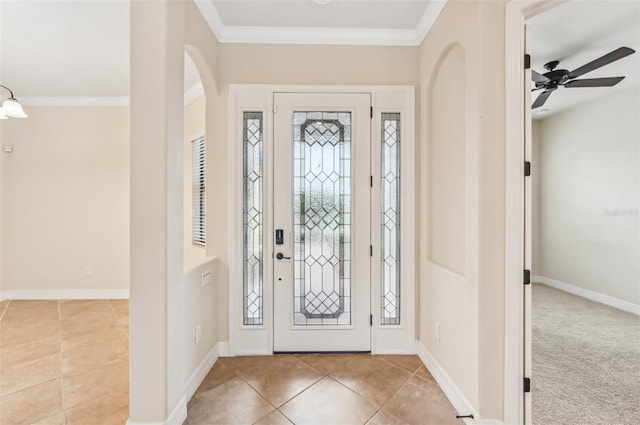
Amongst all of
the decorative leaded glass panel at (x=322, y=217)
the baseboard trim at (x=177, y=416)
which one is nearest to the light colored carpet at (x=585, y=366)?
the decorative leaded glass panel at (x=322, y=217)

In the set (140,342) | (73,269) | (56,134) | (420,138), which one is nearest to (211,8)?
(420,138)

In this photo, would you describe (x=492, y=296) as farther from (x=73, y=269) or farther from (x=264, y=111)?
(x=73, y=269)

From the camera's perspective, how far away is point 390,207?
8.59 feet

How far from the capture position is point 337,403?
1972mm

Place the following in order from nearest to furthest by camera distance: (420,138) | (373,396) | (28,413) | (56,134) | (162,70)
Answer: (162,70) → (28,413) → (373,396) → (420,138) → (56,134)

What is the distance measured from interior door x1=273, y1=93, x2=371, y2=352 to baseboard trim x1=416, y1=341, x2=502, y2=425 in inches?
19.3

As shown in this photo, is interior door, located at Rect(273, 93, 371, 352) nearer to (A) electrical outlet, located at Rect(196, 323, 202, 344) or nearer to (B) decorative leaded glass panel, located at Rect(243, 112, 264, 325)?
(B) decorative leaded glass panel, located at Rect(243, 112, 264, 325)

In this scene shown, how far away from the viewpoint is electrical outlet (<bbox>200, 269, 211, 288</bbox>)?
7.48 ft

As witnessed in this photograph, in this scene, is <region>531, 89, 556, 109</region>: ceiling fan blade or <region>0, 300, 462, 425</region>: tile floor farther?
<region>531, 89, 556, 109</region>: ceiling fan blade

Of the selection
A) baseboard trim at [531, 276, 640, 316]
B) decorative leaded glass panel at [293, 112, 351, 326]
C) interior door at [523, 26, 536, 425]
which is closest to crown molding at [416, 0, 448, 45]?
interior door at [523, 26, 536, 425]

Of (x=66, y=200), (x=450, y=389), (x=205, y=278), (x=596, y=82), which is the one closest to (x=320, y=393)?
(x=450, y=389)

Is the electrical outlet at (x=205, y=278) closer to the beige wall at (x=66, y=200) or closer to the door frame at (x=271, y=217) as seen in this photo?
the door frame at (x=271, y=217)

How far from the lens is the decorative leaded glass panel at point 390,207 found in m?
2.61

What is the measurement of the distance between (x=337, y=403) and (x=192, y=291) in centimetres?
128
